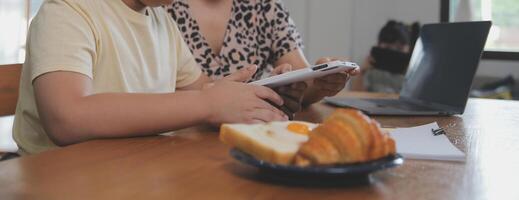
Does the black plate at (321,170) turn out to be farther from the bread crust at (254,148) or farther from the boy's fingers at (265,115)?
the boy's fingers at (265,115)

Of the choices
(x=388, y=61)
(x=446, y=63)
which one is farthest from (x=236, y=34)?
(x=388, y=61)

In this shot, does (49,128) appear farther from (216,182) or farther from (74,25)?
(216,182)

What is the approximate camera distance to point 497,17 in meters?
3.90

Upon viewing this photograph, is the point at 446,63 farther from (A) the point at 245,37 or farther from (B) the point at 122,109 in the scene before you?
(B) the point at 122,109

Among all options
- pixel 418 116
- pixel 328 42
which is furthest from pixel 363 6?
pixel 418 116

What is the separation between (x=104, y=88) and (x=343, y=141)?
0.69 meters

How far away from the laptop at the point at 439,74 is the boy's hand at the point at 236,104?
1.38 feet

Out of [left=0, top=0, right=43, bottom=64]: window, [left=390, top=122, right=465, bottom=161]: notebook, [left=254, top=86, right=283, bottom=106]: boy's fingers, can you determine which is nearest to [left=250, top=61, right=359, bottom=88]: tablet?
[left=254, top=86, right=283, bottom=106]: boy's fingers

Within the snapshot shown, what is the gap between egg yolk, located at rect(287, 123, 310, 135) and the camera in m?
0.74

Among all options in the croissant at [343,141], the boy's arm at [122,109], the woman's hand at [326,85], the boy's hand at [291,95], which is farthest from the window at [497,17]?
the croissant at [343,141]

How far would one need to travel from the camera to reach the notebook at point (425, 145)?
0.85 metres

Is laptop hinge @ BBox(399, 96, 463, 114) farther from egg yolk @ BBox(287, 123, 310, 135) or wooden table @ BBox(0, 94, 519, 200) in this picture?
egg yolk @ BBox(287, 123, 310, 135)

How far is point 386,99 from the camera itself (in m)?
1.73

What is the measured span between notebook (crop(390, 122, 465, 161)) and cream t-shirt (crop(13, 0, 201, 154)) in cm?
52
